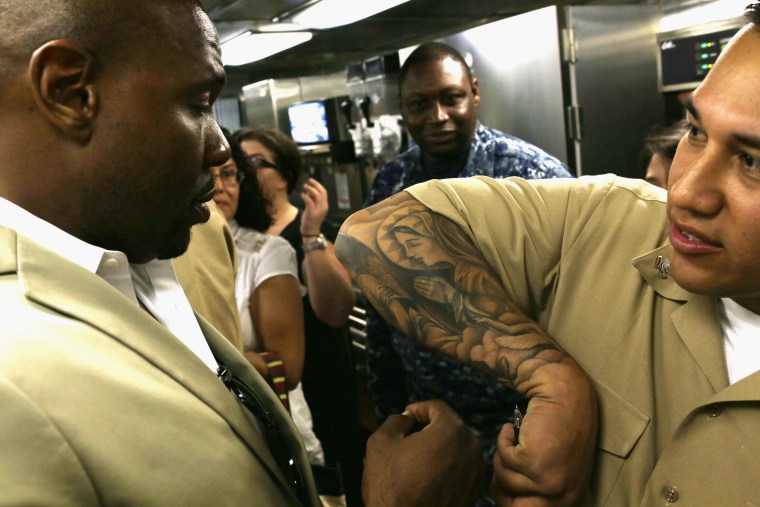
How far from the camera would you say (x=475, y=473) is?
43.0 inches

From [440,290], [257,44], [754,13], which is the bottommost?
[440,290]

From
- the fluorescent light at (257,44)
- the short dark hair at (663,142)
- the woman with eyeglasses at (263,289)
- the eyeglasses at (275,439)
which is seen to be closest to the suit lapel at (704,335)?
the eyeglasses at (275,439)

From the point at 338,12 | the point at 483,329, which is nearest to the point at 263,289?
the point at 483,329

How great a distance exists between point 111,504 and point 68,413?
0.11 metres

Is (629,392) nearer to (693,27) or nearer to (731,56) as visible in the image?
(731,56)

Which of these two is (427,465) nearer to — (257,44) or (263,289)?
(263,289)

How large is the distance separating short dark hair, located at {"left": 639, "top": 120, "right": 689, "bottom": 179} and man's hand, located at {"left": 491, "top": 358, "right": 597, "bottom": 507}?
191 cm

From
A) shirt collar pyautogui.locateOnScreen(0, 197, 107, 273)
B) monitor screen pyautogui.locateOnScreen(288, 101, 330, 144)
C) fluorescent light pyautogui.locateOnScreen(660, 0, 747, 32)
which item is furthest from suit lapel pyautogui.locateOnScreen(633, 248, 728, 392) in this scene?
monitor screen pyautogui.locateOnScreen(288, 101, 330, 144)

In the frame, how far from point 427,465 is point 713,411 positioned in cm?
44

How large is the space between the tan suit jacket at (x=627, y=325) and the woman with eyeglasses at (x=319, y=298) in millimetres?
1729

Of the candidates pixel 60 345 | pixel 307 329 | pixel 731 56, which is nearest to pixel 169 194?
pixel 60 345

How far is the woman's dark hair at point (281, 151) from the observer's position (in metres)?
3.31

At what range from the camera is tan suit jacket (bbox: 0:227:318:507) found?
693mm

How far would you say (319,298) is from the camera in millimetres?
2900
